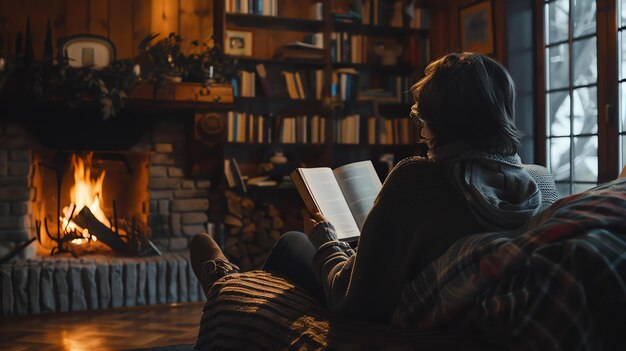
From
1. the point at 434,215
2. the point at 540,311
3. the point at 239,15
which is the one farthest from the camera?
the point at 239,15

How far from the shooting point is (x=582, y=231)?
1121 millimetres

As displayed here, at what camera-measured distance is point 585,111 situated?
13.3 ft

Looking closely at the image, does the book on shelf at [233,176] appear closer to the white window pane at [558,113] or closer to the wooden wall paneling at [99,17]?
the wooden wall paneling at [99,17]

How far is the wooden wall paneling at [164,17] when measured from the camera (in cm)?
457

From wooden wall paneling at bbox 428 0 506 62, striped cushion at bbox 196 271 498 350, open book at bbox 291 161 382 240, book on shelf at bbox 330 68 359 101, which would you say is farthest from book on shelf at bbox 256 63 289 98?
striped cushion at bbox 196 271 498 350

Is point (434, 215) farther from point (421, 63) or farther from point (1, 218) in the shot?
point (421, 63)

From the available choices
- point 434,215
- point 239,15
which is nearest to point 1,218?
point 239,15

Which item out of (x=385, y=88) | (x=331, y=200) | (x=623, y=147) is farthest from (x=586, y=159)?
(x=331, y=200)

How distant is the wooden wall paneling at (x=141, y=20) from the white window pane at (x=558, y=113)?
2538 millimetres

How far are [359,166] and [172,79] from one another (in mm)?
2187

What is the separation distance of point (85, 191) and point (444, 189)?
3.34 meters

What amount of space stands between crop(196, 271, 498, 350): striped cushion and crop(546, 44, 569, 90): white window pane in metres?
2.91

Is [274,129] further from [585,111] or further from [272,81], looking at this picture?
[585,111]

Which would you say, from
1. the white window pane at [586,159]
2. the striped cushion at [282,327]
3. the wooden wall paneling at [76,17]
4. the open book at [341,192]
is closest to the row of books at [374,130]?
the white window pane at [586,159]
